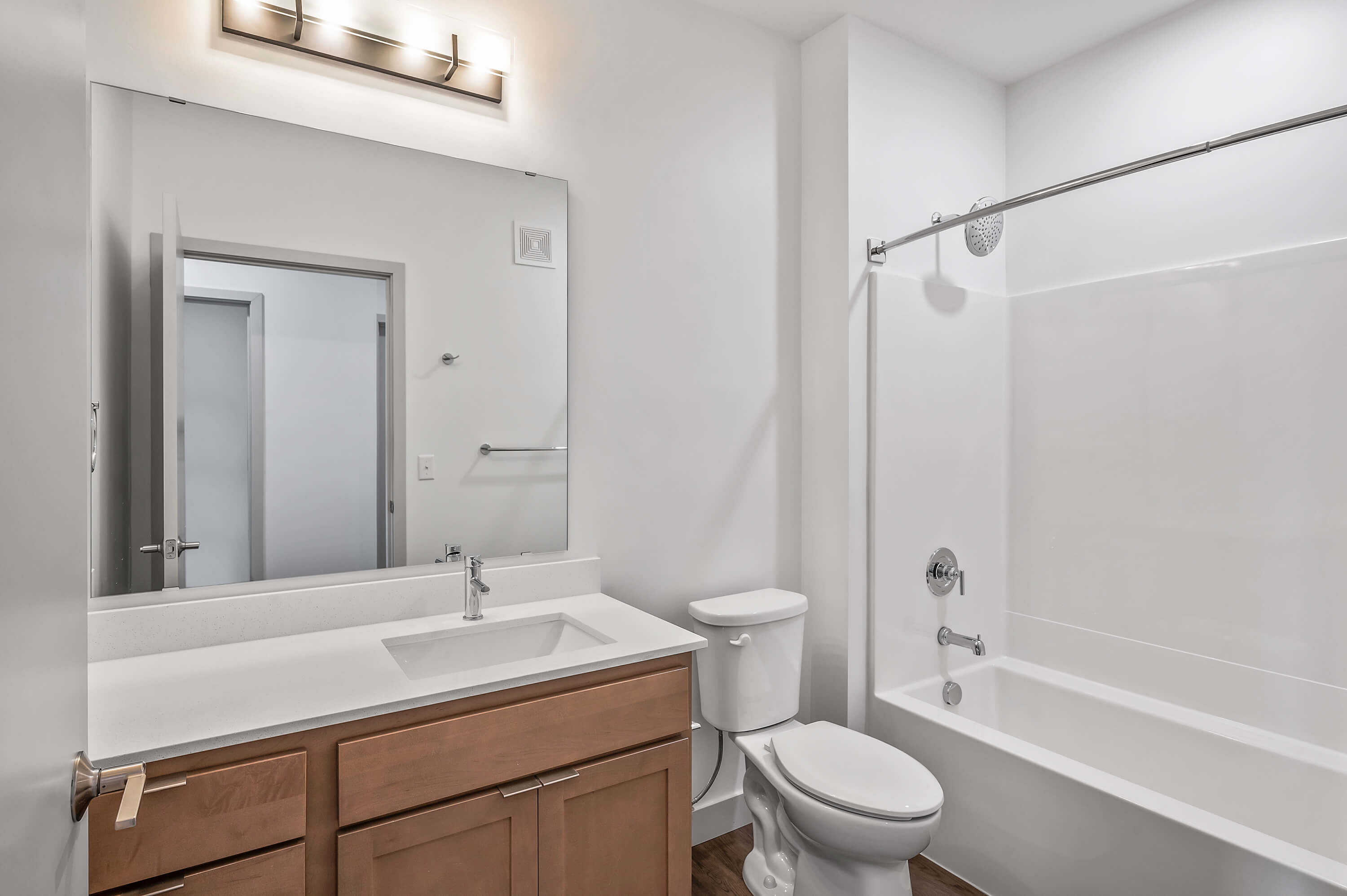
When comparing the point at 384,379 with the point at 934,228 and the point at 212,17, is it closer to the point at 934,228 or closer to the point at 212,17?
the point at 212,17

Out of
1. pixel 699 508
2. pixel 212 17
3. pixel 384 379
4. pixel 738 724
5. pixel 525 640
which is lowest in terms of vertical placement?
pixel 738 724

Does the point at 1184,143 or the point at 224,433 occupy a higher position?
the point at 1184,143

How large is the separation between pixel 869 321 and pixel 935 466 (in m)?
0.57

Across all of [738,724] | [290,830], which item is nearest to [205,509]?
[290,830]

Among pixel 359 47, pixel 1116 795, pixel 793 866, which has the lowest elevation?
pixel 793 866

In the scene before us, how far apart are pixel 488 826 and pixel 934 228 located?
6.63ft

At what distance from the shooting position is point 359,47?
1647 mm

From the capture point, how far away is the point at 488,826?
51.7 inches

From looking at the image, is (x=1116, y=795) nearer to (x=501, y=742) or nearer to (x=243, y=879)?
(x=501, y=742)

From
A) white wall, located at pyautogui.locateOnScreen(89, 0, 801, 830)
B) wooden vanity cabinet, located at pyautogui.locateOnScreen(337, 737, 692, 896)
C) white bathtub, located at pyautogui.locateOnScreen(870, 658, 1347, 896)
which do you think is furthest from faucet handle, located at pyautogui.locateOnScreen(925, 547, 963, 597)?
wooden vanity cabinet, located at pyautogui.locateOnScreen(337, 737, 692, 896)

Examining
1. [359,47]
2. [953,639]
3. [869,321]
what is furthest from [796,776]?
[359,47]

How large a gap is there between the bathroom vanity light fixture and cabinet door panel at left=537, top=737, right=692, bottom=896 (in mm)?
1656

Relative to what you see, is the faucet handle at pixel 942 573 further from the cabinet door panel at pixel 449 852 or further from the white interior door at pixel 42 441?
the white interior door at pixel 42 441

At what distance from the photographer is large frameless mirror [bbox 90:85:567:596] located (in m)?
1.41
